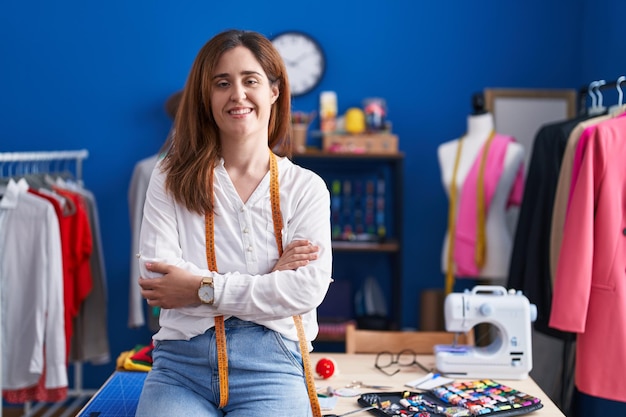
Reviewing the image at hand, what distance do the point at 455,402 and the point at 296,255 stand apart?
0.58m

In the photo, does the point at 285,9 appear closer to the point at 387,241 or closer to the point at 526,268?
the point at 387,241

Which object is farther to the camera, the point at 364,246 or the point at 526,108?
the point at 526,108

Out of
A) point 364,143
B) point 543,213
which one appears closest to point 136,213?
point 364,143

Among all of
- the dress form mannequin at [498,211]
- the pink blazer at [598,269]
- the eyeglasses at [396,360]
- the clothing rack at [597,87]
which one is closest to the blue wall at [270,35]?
the dress form mannequin at [498,211]

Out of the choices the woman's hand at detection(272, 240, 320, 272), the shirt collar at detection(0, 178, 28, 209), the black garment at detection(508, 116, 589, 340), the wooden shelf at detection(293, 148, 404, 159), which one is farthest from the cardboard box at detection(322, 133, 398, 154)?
the woman's hand at detection(272, 240, 320, 272)

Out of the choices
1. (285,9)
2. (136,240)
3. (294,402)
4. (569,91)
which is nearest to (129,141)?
(136,240)

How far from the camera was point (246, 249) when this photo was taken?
1.76 m

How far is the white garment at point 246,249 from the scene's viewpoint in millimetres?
1677

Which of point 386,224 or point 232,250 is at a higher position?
point 232,250

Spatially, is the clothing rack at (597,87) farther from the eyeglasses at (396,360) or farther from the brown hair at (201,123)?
the brown hair at (201,123)

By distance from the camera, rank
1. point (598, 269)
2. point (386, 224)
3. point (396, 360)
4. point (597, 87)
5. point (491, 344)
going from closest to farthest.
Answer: point (491, 344) < point (396, 360) < point (598, 269) < point (597, 87) < point (386, 224)

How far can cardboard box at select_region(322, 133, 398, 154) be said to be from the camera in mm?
3799

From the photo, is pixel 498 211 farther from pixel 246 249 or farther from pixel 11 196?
pixel 11 196

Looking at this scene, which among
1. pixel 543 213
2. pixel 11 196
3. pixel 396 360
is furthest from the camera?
pixel 11 196
